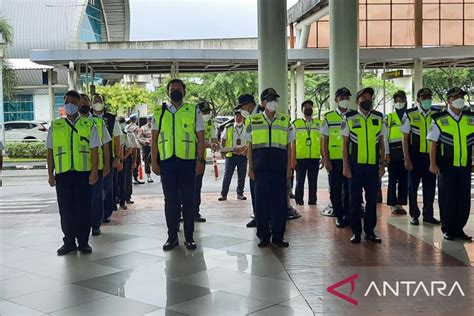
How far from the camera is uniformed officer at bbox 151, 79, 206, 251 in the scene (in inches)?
313

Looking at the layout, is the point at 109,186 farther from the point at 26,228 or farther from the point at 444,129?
the point at 444,129

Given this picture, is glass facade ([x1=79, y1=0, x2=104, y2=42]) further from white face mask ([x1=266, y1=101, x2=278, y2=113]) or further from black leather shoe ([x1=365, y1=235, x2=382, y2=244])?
black leather shoe ([x1=365, y1=235, x2=382, y2=244])

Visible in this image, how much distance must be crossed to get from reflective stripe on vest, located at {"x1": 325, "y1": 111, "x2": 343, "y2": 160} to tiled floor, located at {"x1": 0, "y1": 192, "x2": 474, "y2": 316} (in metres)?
1.17

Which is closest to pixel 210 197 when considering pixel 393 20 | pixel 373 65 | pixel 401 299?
pixel 401 299

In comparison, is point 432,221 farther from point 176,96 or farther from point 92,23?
point 92,23

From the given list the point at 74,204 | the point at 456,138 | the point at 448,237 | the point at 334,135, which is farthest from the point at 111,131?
the point at 448,237

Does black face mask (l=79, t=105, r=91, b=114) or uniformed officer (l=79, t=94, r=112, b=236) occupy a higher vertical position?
black face mask (l=79, t=105, r=91, b=114)

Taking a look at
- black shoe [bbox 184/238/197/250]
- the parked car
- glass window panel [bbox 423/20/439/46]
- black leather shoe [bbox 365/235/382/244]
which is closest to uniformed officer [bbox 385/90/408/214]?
black leather shoe [bbox 365/235/382/244]

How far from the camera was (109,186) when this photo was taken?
10133mm

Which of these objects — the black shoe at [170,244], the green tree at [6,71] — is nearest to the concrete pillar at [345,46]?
the black shoe at [170,244]

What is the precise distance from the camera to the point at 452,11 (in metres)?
33.6

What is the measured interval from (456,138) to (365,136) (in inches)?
49.6

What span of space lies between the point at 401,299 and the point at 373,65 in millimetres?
23582

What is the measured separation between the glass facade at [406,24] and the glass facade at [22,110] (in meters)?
28.6
